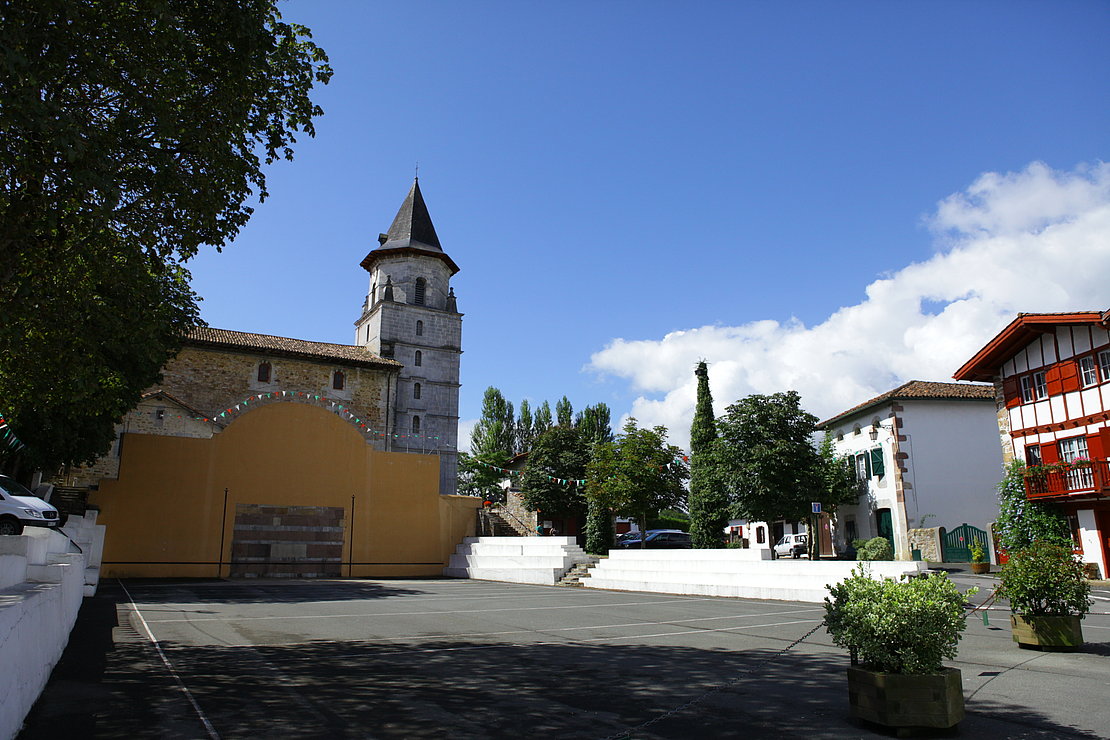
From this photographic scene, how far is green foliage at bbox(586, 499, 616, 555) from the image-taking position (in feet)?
109

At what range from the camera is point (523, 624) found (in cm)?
1152

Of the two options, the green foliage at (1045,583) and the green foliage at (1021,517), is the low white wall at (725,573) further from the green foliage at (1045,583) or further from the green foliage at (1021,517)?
the green foliage at (1021,517)

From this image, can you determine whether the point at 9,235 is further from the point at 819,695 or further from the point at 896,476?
the point at 896,476

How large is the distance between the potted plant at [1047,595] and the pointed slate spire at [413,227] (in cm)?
4445

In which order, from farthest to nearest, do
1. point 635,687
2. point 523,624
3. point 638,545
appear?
point 638,545
point 523,624
point 635,687

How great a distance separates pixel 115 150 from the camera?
764cm

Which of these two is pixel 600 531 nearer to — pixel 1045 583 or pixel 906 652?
pixel 1045 583

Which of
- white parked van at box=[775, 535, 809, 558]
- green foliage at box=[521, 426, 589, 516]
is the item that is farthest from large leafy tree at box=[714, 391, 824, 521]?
green foliage at box=[521, 426, 589, 516]

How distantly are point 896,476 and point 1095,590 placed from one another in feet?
36.1

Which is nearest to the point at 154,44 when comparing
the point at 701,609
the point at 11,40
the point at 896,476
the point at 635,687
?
the point at 11,40

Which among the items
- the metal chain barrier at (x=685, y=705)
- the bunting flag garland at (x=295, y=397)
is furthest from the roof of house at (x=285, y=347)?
the metal chain barrier at (x=685, y=705)

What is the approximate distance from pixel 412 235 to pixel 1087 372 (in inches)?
1551

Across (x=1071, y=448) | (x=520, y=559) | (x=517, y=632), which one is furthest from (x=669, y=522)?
(x=517, y=632)

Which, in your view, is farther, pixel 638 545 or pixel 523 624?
pixel 638 545
